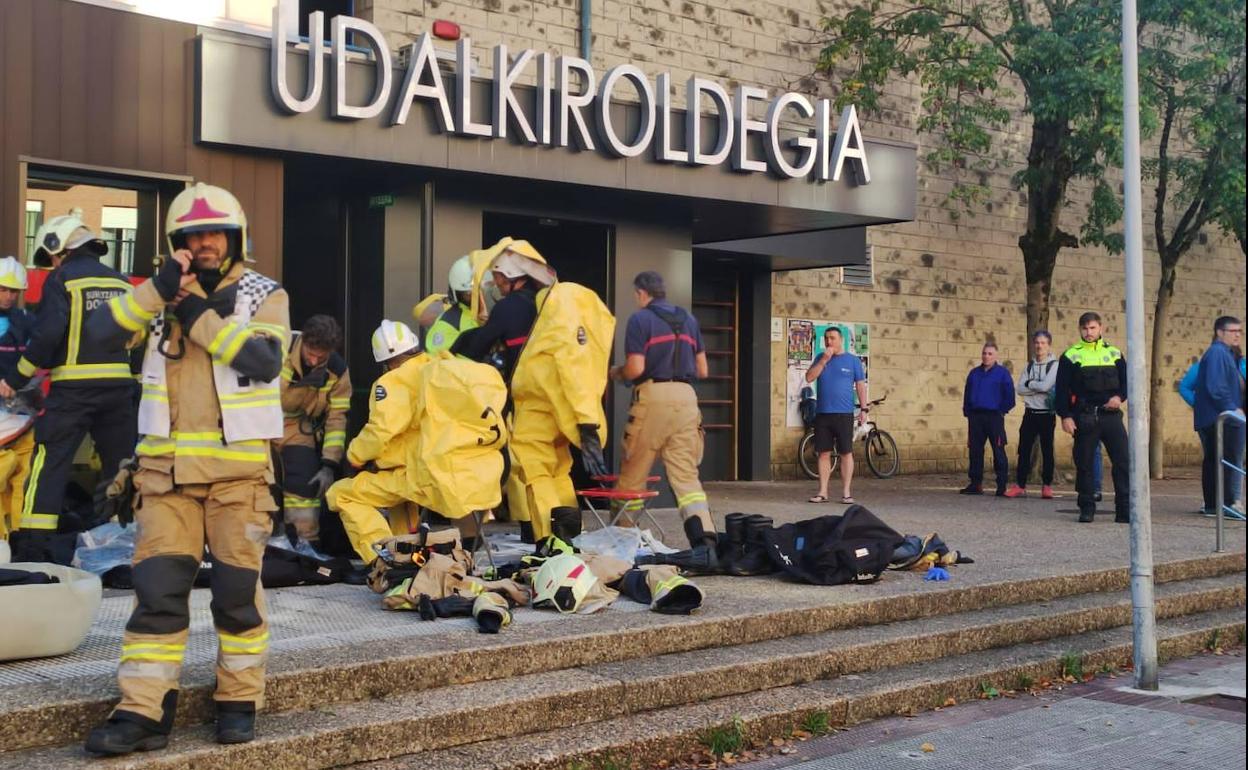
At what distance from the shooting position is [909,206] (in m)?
13.7

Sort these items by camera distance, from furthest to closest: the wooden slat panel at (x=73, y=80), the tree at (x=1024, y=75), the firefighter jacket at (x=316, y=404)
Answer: the tree at (x=1024, y=75) → the wooden slat panel at (x=73, y=80) → the firefighter jacket at (x=316, y=404)

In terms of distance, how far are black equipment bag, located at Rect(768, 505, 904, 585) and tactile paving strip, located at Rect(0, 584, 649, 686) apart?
145 centimetres

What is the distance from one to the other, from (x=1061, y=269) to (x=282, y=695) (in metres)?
18.7

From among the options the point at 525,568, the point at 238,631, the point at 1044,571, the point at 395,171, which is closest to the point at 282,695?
the point at 238,631

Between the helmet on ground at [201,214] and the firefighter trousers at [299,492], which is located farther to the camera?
the firefighter trousers at [299,492]

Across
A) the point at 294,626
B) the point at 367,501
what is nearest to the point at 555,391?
the point at 367,501

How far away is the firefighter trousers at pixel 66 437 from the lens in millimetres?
7566

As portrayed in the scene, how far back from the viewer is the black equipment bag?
816 cm

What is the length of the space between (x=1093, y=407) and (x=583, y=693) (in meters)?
8.01

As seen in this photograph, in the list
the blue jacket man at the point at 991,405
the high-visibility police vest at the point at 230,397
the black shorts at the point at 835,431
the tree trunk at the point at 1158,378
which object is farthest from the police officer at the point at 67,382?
the tree trunk at the point at 1158,378

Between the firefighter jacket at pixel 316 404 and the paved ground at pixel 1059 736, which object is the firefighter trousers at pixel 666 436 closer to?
the firefighter jacket at pixel 316 404

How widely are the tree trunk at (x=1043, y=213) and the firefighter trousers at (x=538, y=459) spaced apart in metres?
10.7

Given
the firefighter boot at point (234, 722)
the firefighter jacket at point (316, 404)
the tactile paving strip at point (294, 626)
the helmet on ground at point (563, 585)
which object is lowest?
the firefighter boot at point (234, 722)

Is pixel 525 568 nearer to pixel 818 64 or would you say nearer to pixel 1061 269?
pixel 818 64
